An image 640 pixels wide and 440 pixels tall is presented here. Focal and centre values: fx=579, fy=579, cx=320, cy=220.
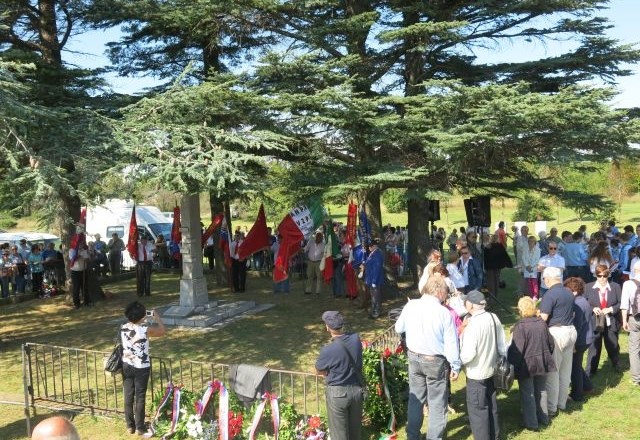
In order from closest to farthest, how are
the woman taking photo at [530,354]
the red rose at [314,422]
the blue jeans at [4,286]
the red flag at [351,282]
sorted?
1. the red rose at [314,422]
2. the woman taking photo at [530,354]
3. the red flag at [351,282]
4. the blue jeans at [4,286]

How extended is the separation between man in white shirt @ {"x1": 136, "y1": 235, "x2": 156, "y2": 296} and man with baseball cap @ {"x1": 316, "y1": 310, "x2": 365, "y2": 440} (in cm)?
1246

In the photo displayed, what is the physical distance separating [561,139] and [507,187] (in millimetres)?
3339

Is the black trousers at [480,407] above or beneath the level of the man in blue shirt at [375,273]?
beneath

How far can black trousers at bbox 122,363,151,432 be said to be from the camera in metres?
6.89

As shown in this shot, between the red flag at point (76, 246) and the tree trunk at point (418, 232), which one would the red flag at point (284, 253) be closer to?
the tree trunk at point (418, 232)

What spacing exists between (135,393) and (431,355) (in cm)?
358

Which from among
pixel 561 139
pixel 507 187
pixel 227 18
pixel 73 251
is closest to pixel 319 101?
pixel 227 18

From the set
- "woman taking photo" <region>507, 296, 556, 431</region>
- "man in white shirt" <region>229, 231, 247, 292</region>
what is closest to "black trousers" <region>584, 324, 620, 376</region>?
"woman taking photo" <region>507, 296, 556, 431</region>

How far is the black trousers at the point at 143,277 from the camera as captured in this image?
56.7 feet

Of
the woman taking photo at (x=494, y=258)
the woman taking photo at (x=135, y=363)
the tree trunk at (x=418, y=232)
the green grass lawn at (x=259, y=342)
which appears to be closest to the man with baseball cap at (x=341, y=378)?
the green grass lawn at (x=259, y=342)

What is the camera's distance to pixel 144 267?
683 inches

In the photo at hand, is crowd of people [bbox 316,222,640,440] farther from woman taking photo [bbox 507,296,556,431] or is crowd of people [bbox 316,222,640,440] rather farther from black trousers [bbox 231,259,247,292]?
black trousers [bbox 231,259,247,292]

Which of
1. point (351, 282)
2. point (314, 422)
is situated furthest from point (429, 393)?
point (351, 282)

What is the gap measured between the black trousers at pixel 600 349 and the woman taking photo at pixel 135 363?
618 centimetres
